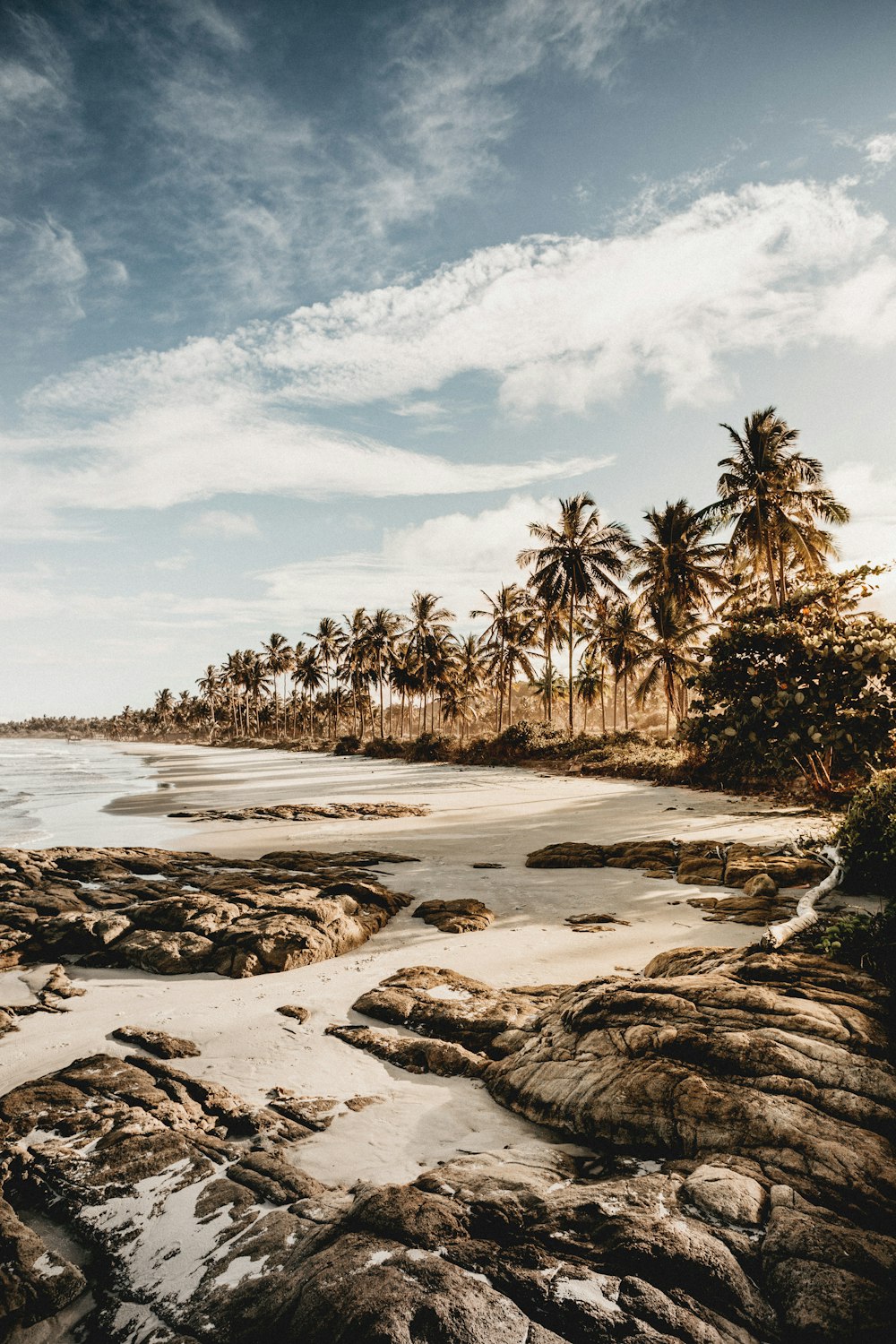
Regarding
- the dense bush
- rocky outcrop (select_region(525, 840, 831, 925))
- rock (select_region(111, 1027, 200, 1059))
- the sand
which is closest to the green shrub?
the sand

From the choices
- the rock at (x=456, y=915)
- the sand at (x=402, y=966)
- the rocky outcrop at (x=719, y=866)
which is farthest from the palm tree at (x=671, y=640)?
the rock at (x=456, y=915)

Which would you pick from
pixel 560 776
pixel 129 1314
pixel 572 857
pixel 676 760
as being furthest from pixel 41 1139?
pixel 560 776

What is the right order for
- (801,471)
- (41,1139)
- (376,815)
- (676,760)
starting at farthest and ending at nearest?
(801,471) < (676,760) < (376,815) < (41,1139)

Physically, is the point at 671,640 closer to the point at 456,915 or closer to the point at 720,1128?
the point at 456,915

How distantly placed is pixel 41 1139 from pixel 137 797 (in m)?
23.0

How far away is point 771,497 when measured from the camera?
2594 centimetres

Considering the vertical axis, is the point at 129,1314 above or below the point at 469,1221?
below

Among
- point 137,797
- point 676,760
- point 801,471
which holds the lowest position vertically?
point 137,797

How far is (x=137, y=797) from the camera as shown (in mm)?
24359

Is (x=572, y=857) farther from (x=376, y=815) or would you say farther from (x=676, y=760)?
(x=676, y=760)

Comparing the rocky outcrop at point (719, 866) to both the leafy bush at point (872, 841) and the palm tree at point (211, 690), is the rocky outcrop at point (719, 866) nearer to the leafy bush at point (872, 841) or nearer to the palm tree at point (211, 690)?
the leafy bush at point (872, 841)

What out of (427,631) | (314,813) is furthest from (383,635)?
(314,813)

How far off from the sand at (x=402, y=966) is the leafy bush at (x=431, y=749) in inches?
990

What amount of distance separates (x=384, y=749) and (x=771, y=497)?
31.4 meters
